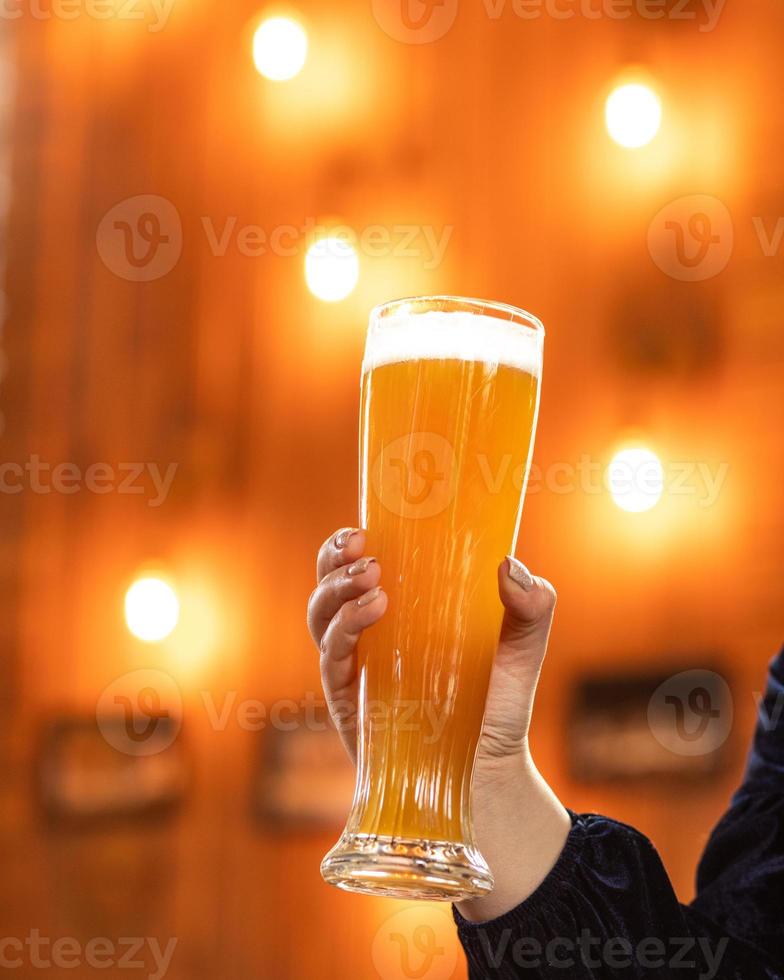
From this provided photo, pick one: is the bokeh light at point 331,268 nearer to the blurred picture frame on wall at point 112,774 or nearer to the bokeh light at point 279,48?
the bokeh light at point 279,48

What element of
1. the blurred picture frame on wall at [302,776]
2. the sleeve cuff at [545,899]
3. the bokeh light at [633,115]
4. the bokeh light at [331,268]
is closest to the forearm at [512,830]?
the sleeve cuff at [545,899]

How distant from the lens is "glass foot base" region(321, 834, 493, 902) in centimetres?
81

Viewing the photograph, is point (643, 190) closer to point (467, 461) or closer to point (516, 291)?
point (516, 291)

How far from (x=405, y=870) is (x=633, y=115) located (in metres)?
2.71

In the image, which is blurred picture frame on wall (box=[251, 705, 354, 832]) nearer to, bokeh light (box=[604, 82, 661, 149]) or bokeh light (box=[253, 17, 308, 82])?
bokeh light (box=[604, 82, 661, 149])

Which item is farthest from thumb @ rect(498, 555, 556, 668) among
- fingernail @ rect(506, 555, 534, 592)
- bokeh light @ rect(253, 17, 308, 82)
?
bokeh light @ rect(253, 17, 308, 82)

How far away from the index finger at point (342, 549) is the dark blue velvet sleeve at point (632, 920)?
0.36 metres

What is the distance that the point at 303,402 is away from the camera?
3.56 metres

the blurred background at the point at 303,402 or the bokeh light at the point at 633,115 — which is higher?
the bokeh light at the point at 633,115

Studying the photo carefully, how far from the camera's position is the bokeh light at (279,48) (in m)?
3.61

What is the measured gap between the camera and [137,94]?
12.5 feet

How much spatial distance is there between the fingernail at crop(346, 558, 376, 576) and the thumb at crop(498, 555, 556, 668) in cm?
10

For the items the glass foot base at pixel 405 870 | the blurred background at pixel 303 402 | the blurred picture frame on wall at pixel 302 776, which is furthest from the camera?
the blurred picture frame on wall at pixel 302 776

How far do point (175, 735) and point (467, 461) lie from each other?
2769 mm
